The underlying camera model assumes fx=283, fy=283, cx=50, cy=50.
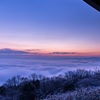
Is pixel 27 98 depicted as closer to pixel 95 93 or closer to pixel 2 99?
pixel 95 93

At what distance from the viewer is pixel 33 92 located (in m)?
22.4

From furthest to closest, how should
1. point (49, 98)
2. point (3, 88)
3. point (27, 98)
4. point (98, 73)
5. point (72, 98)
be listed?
1. point (3, 88)
2. point (98, 73)
3. point (27, 98)
4. point (49, 98)
5. point (72, 98)

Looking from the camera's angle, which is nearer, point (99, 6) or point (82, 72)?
point (99, 6)

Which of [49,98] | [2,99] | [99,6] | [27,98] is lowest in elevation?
[2,99]

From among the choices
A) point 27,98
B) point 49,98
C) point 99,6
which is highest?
point 99,6

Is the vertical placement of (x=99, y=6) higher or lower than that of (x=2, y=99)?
higher

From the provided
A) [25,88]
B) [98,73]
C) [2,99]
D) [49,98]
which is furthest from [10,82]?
[49,98]

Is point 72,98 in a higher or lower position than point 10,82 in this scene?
higher

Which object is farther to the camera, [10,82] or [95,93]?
[10,82]

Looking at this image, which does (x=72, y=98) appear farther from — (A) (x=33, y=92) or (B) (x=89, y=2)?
(A) (x=33, y=92)

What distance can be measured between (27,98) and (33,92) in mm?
891

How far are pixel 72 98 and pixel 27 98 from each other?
9.69m

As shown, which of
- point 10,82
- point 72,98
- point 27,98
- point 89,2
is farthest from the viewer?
point 10,82

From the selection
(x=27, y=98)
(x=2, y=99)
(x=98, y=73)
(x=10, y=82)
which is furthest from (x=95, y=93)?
(x=10, y=82)
